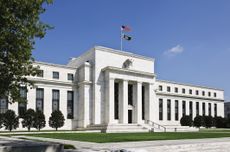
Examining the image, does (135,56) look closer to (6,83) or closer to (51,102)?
(51,102)

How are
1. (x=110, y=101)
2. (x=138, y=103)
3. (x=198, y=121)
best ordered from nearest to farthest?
(x=110, y=101)
(x=138, y=103)
(x=198, y=121)

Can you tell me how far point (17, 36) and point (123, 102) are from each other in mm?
40177

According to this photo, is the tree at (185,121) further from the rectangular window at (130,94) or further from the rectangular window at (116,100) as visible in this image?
the rectangular window at (116,100)

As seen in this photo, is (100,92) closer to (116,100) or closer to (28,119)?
(116,100)

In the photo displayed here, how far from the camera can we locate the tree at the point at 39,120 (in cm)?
5178

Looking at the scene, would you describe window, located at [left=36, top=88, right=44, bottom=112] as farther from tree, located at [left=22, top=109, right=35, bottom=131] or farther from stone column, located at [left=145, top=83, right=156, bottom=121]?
stone column, located at [left=145, top=83, right=156, bottom=121]

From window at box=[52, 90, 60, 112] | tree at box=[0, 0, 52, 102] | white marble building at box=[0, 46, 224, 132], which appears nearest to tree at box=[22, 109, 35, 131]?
white marble building at box=[0, 46, 224, 132]

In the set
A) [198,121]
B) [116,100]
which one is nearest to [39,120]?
[116,100]

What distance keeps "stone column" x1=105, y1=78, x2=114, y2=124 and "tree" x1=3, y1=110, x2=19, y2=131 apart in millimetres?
15188

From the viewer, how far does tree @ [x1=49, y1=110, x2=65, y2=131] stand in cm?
5388

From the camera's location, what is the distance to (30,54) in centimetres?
2014

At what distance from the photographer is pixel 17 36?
1955 centimetres

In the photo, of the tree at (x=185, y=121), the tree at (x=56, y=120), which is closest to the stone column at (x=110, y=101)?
the tree at (x=56, y=120)

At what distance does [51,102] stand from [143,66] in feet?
63.6
